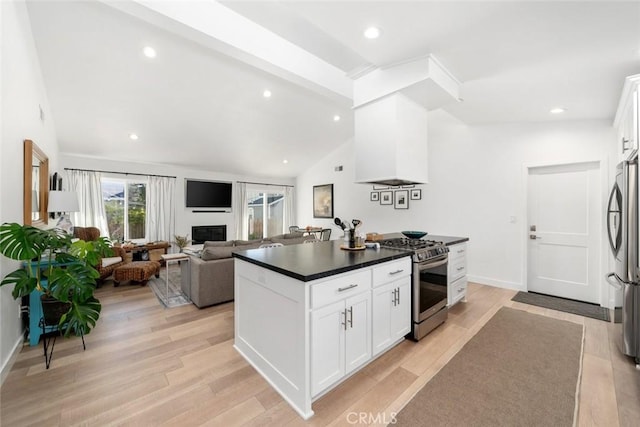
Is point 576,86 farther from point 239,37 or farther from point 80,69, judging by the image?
point 80,69

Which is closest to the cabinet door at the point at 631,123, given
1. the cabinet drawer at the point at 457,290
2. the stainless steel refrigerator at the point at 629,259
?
the stainless steel refrigerator at the point at 629,259

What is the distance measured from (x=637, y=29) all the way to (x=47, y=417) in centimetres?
462

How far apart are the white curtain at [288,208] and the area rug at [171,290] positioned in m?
3.71

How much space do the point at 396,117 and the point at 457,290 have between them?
231 centimetres

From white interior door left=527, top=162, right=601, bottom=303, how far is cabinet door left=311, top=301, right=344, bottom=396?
12.6ft

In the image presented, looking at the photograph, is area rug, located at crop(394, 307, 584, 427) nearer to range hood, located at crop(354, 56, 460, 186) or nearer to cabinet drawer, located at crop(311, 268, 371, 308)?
cabinet drawer, located at crop(311, 268, 371, 308)

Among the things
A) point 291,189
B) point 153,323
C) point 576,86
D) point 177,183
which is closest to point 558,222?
point 576,86

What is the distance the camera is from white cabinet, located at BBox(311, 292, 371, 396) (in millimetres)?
1743

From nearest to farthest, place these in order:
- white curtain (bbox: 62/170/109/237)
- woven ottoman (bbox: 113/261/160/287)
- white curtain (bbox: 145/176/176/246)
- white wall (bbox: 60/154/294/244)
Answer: woven ottoman (bbox: 113/261/160/287)
white curtain (bbox: 62/170/109/237)
white wall (bbox: 60/154/294/244)
white curtain (bbox: 145/176/176/246)

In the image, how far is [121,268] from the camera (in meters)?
4.36

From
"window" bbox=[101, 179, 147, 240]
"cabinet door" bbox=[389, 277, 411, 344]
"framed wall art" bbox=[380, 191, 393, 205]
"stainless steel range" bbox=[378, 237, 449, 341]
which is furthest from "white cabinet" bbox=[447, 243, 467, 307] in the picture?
"window" bbox=[101, 179, 147, 240]

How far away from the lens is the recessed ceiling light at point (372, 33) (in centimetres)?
206

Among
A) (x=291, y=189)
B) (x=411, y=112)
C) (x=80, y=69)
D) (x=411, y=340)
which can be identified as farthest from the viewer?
(x=291, y=189)

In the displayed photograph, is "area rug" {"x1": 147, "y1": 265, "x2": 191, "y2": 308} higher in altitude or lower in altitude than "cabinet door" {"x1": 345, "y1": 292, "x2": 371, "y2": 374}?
lower
